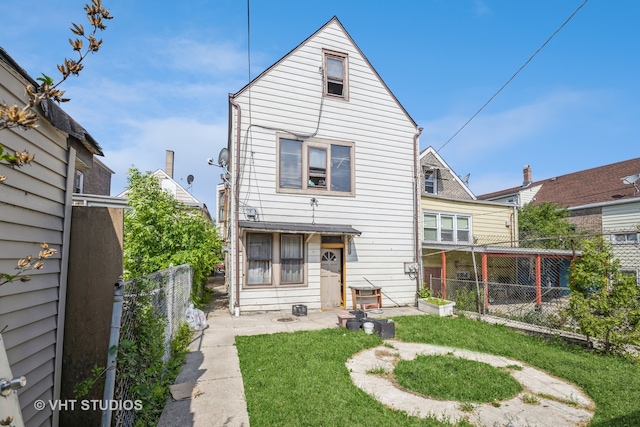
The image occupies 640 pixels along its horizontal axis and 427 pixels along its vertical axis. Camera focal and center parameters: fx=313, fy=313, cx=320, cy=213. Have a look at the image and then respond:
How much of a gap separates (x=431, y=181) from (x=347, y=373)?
15167 mm

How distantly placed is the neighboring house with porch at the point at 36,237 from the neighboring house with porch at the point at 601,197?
68.3 ft

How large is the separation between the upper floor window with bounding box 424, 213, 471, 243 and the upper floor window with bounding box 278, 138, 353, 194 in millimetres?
6056

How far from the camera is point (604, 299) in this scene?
624 centimetres

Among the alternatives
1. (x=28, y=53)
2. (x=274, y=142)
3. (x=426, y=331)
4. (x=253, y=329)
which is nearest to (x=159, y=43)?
(x=274, y=142)

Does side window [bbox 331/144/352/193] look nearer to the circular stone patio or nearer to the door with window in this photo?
the door with window

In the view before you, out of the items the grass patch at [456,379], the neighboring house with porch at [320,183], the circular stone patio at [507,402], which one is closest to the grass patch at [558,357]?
the circular stone patio at [507,402]

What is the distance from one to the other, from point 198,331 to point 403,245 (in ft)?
24.3

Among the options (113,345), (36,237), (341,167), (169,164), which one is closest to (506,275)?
(341,167)

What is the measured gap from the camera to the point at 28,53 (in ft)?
10.5

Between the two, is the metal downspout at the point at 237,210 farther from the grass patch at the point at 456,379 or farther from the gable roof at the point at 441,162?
the gable roof at the point at 441,162

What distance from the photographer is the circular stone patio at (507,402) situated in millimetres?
3863

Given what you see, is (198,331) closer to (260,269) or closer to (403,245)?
(260,269)

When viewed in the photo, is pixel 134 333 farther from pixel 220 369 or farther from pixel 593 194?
pixel 593 194

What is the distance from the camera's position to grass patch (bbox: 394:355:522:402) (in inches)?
176
